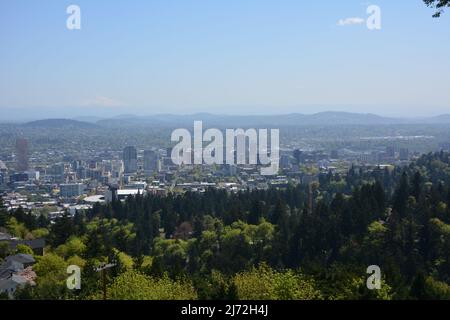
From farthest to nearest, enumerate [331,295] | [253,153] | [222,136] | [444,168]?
[222,136] < [253,153] < [444,168] < [331,295]

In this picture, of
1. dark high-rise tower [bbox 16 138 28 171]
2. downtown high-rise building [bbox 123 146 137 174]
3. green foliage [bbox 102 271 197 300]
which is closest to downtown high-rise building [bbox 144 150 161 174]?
downtown high-rise building [bbox 123 146 137 174]

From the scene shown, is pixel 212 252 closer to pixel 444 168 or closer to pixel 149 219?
pixel 149 219

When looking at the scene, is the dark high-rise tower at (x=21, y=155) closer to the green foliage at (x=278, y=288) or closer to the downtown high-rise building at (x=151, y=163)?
the downtown high-rise building at (x=151, y=163)

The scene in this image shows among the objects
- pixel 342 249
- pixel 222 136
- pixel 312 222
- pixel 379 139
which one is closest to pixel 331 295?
pixel 342 249

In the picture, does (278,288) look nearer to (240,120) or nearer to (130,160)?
(130,160)

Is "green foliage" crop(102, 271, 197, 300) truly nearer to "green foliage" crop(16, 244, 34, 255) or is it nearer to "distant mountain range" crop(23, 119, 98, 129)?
"green foliage" crop(16, 244, 34, 255)

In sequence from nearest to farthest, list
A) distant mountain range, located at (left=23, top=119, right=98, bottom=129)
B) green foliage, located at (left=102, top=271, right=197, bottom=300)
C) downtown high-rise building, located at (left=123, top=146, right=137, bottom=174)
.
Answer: green foliage, located at (left=102, top=271, right=197, bottom=300) < downtown high-rise building, located at (left=123, top=146, right=137, bottom=174) < distant mountain range, located at (left=23, top=119, right=98, bottom=129)

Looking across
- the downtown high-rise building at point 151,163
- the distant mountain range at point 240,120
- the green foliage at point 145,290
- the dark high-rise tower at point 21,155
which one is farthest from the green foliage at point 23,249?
the distant mountain range at point 240,120
